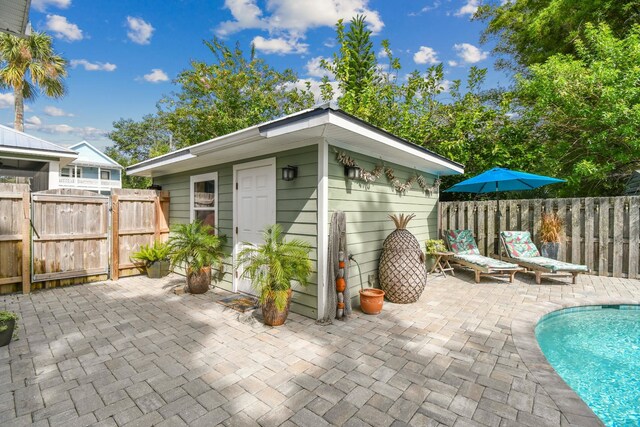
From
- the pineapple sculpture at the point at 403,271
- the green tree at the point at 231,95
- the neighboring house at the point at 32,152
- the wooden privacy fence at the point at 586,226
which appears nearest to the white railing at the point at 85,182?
the green tree at the point at 231,95

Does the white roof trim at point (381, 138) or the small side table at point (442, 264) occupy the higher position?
the white roof trim at point (381, 138)

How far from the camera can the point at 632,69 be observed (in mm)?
5930

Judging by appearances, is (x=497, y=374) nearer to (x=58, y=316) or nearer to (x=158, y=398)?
(x=158, y=398)

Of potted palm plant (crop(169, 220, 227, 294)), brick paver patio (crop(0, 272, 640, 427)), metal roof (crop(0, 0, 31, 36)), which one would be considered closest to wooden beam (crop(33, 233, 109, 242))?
brick paver patio (crop(0, 272, 640, 427))

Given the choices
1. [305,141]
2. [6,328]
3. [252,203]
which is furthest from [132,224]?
[305,141]

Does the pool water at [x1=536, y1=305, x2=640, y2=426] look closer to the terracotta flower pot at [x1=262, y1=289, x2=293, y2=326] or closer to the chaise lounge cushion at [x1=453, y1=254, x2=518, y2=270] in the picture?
the chaise lounge cushion at [x1=453, y1=254, x2=518, y2=270]

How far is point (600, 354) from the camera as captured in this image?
2.99m

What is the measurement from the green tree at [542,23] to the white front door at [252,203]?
926 cm

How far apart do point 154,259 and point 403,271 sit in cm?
486

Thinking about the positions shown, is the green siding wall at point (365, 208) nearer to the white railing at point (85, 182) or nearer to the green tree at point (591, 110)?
the green tree at point (591, 110)

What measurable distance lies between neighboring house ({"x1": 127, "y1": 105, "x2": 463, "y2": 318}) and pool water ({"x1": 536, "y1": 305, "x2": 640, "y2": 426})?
231cm

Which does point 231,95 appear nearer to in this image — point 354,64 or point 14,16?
point 354,64

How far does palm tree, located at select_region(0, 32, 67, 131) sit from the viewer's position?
11164 mm

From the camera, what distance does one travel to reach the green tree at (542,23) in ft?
25.2
